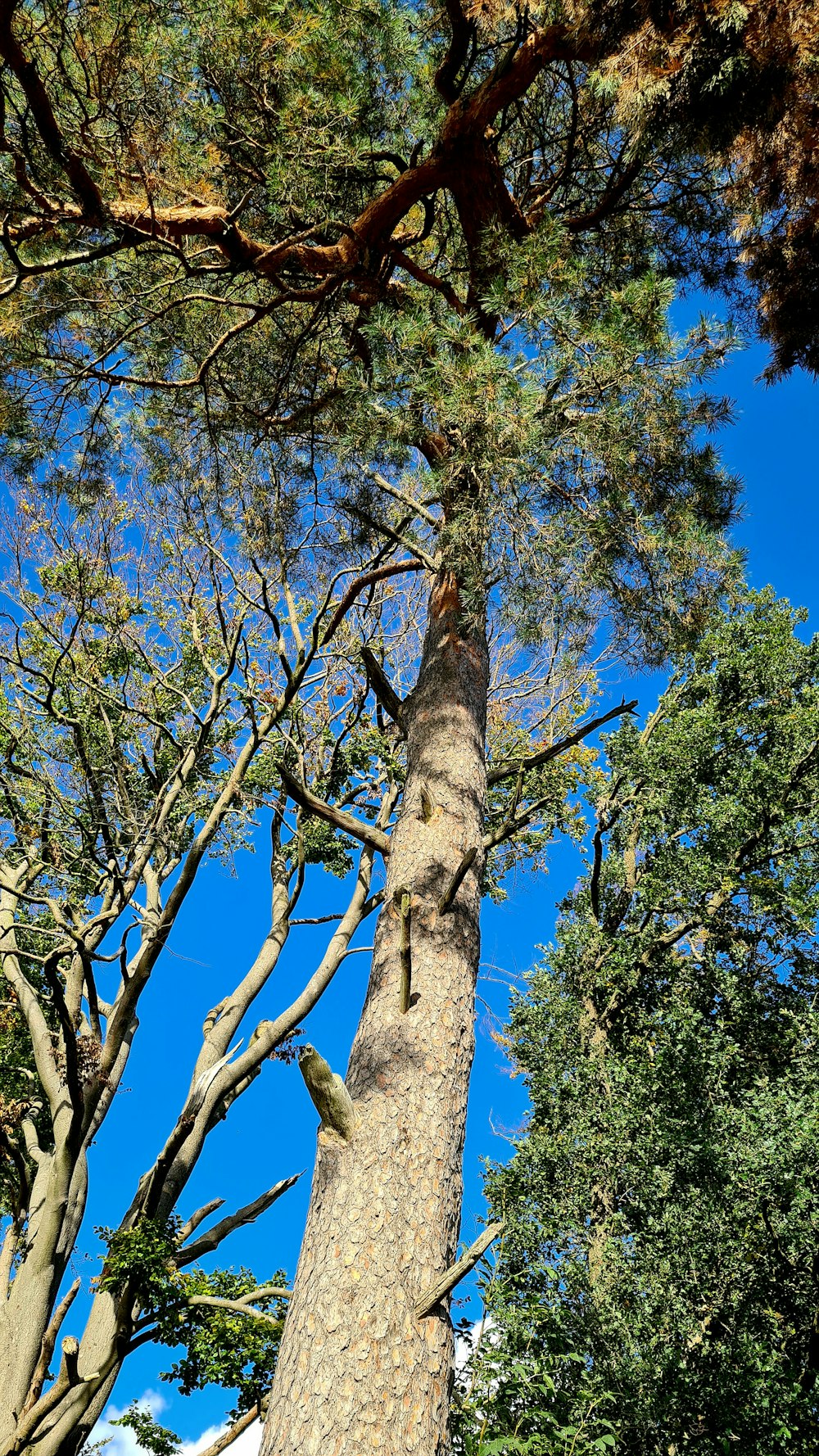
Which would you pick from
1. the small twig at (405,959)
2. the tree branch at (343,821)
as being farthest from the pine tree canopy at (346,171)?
the small twig at (405,959)

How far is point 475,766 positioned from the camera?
409cm

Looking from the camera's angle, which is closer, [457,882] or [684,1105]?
[457,882]

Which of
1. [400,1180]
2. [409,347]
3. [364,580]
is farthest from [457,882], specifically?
[409,347]

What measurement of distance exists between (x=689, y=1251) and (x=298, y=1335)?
671 centimetres

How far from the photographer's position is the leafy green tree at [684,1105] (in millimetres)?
7105

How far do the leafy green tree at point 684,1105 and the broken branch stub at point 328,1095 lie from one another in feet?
5.77

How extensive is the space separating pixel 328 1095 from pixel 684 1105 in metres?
6.98

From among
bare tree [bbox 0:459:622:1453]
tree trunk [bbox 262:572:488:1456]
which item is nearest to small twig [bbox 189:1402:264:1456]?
bare tree [bbox 0:459:622:1453]

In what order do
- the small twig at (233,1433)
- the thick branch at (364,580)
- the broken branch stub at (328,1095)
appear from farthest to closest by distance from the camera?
the small twig at (233,1433) → the thick branch at (364,580) → the broken branch stub at (328,1095)

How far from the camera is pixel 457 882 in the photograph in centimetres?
340

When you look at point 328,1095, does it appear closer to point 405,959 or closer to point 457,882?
point 405,959

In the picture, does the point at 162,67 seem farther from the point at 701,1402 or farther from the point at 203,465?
the point at 701,1402

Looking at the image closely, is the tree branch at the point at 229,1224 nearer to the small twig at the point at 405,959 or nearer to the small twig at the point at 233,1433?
the small twig at the point at 233,1433

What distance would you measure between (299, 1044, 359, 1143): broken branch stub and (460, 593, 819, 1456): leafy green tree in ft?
5.77
